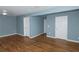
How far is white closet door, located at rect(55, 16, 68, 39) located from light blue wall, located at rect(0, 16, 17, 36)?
13.8ft

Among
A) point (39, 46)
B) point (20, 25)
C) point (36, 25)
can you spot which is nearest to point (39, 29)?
point (36, 25)

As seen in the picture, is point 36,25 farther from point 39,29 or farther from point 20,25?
point 20,25

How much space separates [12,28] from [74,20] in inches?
222

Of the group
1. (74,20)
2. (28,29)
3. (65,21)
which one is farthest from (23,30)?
(74,20)

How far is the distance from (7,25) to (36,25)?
106 inches

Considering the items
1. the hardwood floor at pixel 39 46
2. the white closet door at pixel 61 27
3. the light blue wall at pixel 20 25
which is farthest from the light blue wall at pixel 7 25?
the white closet door at pixel 61 27

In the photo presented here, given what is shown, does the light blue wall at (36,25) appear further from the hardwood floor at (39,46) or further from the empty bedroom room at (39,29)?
the hardwood floor at (39,46)

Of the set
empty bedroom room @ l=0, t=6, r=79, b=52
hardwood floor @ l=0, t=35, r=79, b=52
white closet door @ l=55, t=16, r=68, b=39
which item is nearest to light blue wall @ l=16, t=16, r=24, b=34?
empty bedroom room @ l=0, t=6, r=79, b=52

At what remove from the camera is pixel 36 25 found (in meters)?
7.61

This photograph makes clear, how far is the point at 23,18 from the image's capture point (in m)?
7.67

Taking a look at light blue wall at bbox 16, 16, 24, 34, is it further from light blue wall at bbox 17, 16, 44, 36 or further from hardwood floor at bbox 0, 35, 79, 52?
hardwood floor at bbox 0, 35, 79, 52

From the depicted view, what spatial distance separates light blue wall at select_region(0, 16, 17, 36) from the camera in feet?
24.9
